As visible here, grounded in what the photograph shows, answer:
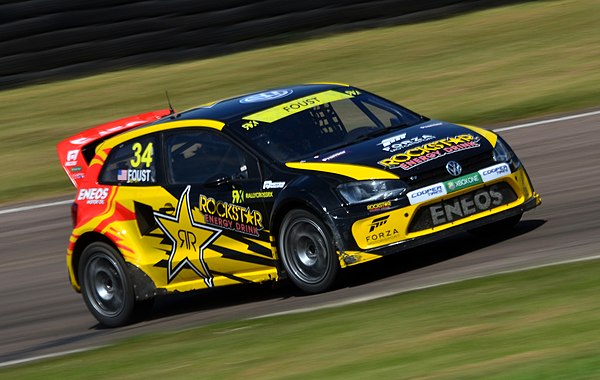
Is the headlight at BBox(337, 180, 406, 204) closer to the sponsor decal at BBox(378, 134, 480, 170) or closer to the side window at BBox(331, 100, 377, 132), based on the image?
the sponsor decal at BBox(378, 134, 480, 170)

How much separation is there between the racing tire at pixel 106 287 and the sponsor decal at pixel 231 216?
0.98 metres

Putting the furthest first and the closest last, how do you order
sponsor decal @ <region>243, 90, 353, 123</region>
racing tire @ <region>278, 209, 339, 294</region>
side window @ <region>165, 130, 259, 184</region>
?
sponsor decal @ <region>243, 90, 353, 123</region> → side window @ <region>165, 130, 259, 184</region> → racing tire @ <region>278, 209, 339, 294</region>

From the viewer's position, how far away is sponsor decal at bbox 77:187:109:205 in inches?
380

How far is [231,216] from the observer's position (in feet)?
28.6

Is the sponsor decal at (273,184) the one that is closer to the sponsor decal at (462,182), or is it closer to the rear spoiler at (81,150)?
the sponsor decal at (462,182)

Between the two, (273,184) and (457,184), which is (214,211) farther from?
(457,184)


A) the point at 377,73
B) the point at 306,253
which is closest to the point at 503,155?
the point at 306,253

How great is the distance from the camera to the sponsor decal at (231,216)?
Result: 8555mm

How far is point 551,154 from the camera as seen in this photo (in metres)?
12.4

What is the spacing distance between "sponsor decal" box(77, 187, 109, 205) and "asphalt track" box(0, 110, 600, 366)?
935 millimetres

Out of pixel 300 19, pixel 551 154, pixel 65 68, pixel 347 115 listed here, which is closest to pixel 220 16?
pixel 300 19

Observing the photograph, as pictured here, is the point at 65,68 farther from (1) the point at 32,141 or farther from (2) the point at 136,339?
(2) the point at 136,339

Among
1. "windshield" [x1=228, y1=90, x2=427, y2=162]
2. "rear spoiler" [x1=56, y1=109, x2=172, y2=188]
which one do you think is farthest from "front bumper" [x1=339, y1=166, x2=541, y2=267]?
"rear spoiler" [x1=56, y1=109, x2=172, y2=188]

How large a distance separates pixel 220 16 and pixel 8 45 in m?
3.36
